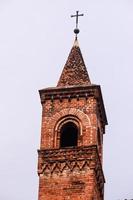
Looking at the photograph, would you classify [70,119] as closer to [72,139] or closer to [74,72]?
[72,139]

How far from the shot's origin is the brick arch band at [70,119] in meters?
48.9

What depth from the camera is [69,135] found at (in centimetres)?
4962

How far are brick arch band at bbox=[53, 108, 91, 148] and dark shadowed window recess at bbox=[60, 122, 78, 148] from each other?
186 millimetres

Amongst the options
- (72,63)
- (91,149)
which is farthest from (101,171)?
(72,63)

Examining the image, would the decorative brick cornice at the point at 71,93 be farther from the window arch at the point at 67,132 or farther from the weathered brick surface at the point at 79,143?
the window arch at the point at 67,132

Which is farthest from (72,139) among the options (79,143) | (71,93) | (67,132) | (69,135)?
(71,93)

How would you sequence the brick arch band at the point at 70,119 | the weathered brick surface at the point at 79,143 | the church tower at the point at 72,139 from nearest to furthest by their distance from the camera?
the weathered brick surface at the point at 79,143 → the church tower at the point at 72,139 → the brick arch band at the point at 70,119

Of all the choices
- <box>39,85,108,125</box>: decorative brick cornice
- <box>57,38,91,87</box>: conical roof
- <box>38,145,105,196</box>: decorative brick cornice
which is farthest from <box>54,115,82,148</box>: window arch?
<box>57,38,91,87</box>: conical roof

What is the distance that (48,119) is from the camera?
49469 millimetres

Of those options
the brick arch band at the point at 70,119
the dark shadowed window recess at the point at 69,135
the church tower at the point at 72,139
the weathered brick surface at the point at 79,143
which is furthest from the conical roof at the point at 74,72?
the dark shadowed window recess at the point at 69,135

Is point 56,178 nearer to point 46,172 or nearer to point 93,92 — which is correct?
point 46,172

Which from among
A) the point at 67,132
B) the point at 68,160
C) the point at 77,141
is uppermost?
the point at 67,132

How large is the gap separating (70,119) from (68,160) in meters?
2.08

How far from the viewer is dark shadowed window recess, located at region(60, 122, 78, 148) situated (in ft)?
162
